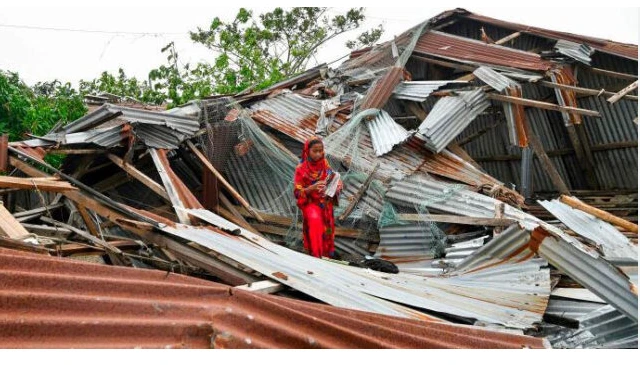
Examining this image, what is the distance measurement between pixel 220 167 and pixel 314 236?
2.30 m

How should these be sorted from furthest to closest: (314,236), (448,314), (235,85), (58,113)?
(235,85) → (58,113) → (314,236) → (448,314)

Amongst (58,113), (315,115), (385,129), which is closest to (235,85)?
(58,113)

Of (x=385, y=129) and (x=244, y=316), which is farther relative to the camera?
(x=385, y=129)

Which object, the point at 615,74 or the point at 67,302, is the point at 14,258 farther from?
the point at 615,74

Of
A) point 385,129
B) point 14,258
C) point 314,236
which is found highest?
point 385,129

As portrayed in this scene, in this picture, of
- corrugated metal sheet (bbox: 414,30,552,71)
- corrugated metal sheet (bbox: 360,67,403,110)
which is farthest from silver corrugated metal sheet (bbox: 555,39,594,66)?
corrugated metal sheet (bbox: 360,67,403,110)

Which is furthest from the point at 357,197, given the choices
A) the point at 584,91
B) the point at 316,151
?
the point at 584,91

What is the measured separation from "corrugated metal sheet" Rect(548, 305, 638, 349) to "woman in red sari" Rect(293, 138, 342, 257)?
10.4 feet

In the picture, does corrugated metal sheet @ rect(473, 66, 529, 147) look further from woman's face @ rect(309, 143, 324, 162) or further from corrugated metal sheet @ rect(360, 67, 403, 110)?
woman's face @ rect(309, 143, 324, 162)

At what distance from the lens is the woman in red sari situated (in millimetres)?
6395

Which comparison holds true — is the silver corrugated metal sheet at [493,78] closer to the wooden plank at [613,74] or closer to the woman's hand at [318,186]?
the wooden plank at [613,74]

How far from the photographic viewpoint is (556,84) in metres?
7.75
